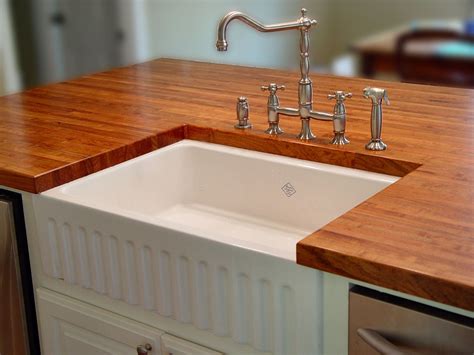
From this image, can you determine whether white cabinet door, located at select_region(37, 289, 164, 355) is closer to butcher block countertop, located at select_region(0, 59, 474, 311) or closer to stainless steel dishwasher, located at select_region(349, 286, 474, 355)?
butcher block countertop, located at select_region(0, 59, 474, 311)

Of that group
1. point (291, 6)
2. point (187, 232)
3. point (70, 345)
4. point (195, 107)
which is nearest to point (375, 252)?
point (187, 232)

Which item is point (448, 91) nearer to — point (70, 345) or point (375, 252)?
point (375, 252)

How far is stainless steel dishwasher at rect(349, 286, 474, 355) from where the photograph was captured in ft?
3.32

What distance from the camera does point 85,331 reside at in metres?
1.46

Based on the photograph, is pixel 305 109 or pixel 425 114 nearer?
pixel 305 109

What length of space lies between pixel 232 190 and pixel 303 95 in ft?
0.91

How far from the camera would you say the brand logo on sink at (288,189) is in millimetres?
1579

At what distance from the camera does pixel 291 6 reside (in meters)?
5.29

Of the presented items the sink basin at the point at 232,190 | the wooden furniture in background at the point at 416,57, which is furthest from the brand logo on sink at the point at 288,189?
the wooden furniture in background at the point at 416,57

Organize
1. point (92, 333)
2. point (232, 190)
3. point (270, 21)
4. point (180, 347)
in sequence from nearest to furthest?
1. point (180, 347)
2. point (92, 333)
3. point (232, 190)
4. point (270, 21)

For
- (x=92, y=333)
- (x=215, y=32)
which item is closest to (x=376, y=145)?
(x=92, y=333)

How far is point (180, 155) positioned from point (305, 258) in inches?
26.5

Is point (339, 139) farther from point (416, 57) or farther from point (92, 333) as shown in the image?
point (416, 57)

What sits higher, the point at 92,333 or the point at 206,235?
the point at 206,235
